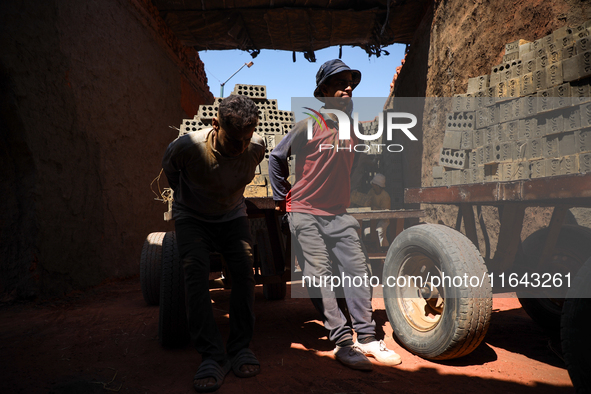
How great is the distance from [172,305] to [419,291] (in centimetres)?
198

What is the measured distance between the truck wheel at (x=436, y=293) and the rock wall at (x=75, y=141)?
13.7 ft

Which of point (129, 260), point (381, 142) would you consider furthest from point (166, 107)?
point (381, 142)

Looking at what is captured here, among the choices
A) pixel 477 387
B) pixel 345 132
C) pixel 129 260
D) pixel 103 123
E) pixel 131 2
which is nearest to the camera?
pixel 477 387

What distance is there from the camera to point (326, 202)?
3004 mm

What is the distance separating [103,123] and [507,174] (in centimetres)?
562

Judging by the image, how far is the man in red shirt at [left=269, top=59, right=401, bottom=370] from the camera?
282 cm

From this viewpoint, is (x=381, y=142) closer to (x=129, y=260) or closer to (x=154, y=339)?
→ (x=129, y=260)

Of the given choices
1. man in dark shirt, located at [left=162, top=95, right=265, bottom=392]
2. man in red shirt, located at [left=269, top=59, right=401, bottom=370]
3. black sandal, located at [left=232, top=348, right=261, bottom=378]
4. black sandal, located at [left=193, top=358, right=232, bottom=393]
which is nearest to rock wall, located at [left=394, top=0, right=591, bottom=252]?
man in red shirt, located at [left=269, top=59, right=401, bottom=370]

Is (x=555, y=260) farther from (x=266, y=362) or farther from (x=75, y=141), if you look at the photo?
(x=75, y=141)

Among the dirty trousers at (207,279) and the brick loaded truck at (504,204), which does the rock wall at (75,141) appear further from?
the dirty trousers at (207,279)

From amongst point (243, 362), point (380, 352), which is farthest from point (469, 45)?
point (243, 362)

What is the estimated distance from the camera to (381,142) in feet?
33.6

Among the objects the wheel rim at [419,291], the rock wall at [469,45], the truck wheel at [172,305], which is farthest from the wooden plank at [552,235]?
the truck wheel at [172,305]

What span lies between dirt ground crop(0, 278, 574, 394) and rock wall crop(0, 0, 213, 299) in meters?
1.00
